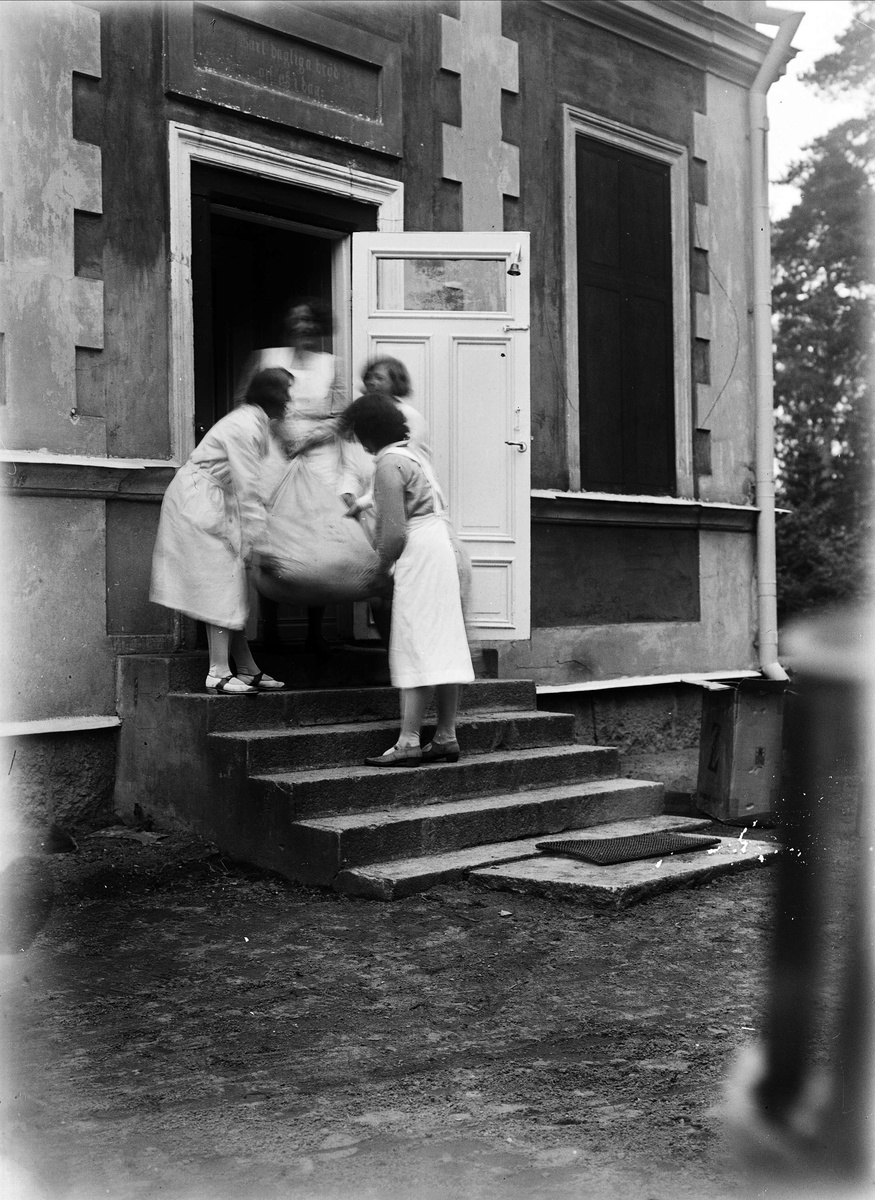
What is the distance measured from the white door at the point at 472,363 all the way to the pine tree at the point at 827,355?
26.6 ft

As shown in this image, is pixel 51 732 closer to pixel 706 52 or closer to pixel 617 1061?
→ pixel 617 1061

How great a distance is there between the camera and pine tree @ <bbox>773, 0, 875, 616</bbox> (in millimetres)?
17953

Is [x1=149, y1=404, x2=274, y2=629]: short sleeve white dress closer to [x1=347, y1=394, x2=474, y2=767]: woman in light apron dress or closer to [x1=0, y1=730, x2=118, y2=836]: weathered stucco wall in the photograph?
[x1=347, y1=394, x2=474, y2=767]: woman in light apron dress

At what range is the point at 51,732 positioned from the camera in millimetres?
5926

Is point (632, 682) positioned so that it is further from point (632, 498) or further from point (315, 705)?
point (315, 705)

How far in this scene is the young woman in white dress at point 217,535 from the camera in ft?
19.2

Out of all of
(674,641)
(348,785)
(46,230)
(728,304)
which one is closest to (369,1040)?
(348,785)

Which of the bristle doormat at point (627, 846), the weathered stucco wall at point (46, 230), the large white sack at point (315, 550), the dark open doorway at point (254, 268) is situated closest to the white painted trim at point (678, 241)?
the dark open doorway at point (254, 268)

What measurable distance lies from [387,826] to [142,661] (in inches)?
62.1

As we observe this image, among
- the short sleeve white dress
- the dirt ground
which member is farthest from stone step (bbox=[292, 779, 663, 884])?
the short sleeve white dress

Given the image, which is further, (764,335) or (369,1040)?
(764,335)

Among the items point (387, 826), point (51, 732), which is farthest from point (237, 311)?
point (387, 826)

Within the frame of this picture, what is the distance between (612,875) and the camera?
5.05m

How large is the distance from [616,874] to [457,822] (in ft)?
2.47
